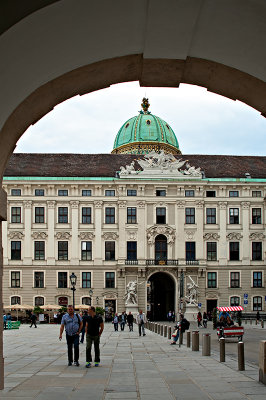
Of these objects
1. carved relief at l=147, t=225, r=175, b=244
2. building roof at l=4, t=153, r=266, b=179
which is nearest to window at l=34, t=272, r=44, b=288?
building roof at l=4, t=153, r=266, b=179

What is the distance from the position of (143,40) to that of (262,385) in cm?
819

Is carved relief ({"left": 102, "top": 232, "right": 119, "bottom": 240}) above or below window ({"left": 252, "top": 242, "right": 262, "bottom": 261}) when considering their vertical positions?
above

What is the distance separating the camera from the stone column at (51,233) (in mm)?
70562

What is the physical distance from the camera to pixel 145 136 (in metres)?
91.8

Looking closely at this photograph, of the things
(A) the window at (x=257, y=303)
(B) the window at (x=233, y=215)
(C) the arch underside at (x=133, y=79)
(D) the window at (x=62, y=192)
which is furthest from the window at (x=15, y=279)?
(C) the arch underside at (x=133, y=79)

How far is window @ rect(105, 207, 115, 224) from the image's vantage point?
71.5 metres

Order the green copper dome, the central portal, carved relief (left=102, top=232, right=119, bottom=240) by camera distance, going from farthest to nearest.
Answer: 1. the green copper dome
2. the central portal
3. carved relief (left=102, top=232, right=119, bottom=240)

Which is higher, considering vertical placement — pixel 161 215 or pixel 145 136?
pixel 145 136

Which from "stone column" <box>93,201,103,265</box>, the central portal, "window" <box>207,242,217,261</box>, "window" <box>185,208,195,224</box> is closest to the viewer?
"stone column" <box>93,201,103,265</box>

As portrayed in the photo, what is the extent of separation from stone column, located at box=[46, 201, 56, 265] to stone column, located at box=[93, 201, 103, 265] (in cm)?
493

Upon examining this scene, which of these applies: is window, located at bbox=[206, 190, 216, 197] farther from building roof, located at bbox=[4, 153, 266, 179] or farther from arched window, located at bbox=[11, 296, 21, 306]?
arched window, located at bbox=[11, 296, 21, 306]

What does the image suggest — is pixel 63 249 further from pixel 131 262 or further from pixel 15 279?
pixel 131 262

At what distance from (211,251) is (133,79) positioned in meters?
63.4

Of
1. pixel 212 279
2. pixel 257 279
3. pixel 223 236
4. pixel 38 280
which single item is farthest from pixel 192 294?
pixel 38 280
